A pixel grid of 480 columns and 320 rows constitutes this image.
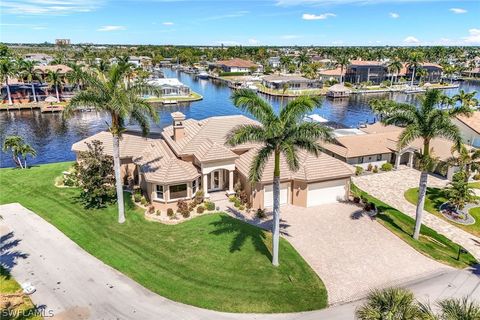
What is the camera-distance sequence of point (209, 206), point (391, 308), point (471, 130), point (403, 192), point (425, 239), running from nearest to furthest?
point (391, 308)
point (425, 239)
point (209, 206)
point (403, 192)
point (471, 130)

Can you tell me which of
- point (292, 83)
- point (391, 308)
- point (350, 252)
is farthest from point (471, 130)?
point (292, 83)

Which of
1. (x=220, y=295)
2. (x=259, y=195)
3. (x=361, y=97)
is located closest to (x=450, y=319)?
(x=220, y=295)

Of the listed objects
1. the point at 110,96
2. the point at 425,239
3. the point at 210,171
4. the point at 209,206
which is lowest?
the point at 425,239

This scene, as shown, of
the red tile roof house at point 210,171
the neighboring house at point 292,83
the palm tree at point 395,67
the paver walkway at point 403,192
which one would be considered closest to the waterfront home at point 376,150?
the paver walkway at point 403,192

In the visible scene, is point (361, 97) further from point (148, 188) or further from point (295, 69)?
point (148, 188)

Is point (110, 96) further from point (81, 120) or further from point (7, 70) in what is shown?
point (7, 70)

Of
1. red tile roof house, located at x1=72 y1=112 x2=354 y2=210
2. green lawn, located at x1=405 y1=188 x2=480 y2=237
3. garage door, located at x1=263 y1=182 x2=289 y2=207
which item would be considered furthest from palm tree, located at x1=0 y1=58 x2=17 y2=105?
green lawn, located at x1=405 y1=188 x2=480 y2=237
